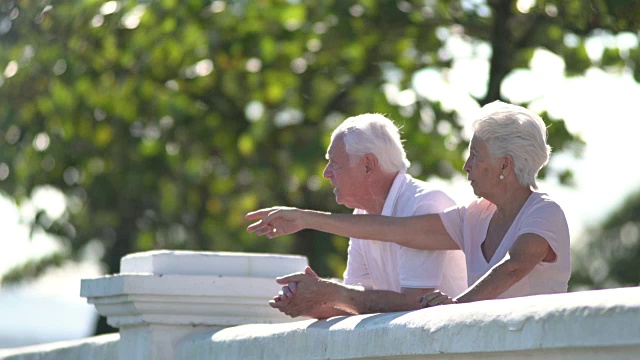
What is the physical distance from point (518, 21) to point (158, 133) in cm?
381

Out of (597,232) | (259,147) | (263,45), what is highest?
(263,45)

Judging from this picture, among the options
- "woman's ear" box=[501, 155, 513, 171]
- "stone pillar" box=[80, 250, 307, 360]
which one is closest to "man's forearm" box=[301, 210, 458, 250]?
"woman's ear" box=[501, 155, 513, 171]

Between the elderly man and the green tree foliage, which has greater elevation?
the elderly man

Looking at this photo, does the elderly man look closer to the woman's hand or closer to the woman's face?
the woman's hand

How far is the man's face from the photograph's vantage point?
448 centimetres

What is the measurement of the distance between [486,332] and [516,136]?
1.03 meters

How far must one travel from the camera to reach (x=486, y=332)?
3.03 metres

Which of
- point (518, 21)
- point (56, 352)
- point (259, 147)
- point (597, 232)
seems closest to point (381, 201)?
point (56, 352)

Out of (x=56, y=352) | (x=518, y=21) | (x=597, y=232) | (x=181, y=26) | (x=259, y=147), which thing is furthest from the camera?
(x=597, y=232)

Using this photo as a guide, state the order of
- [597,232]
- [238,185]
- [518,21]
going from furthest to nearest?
[597,232] < [238,185] < [518,21]

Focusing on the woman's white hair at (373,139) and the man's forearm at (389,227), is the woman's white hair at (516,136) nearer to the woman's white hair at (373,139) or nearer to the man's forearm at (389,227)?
the man's forearm at (389,227)

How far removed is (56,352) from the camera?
5.95m

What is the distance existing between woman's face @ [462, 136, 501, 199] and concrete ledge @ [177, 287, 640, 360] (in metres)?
0.60

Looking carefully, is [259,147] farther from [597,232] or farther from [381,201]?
[597,232]
